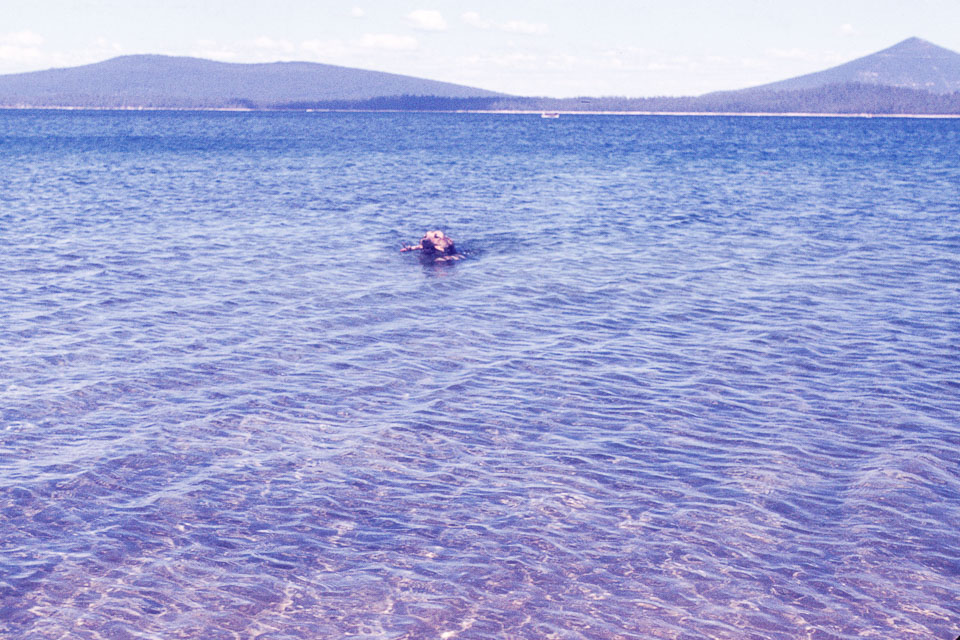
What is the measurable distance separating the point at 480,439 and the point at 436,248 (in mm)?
17601

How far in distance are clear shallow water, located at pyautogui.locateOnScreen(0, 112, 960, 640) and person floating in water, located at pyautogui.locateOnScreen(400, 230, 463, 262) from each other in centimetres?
62

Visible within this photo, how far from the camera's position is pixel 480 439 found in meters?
15.7

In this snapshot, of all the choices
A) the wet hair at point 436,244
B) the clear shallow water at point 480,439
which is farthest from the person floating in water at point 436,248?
the clear shallow water at point 480,439

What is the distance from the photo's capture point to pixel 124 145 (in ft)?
388

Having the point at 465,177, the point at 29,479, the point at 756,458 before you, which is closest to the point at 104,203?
the point at 465,177

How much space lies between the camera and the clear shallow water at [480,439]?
10859 mm

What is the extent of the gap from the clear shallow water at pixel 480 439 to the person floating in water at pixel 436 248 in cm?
62

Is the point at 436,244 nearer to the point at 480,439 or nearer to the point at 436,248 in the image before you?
the point at 436,248

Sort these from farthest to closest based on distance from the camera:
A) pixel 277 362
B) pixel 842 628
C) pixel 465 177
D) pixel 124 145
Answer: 1. pixel 124 145
2. pixel 465 177
3. pixel 277 362
4. pixel 842 628

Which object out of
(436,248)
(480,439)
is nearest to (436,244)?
(436,248)

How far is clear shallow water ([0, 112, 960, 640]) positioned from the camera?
1086 cm

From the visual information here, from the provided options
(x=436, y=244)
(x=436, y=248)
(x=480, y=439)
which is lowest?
(x=480, y=439)

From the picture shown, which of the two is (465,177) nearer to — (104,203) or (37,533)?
(104,203)

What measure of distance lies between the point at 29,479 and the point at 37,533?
1.85 metres
